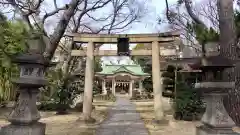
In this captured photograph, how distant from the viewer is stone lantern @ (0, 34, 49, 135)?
5.77 meters

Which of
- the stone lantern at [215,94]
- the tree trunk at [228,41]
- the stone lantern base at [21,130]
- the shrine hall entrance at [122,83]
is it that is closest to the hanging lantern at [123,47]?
the tree trunk at [228,41]

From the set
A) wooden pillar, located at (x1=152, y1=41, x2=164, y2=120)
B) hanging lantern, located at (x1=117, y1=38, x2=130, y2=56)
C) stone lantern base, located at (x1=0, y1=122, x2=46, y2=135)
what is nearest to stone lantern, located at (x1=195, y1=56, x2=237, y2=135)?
wooden pillar, located at (x1=152, y1=41, x2=164, y2=120)

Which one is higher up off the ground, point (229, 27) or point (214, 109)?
point (229, 27)

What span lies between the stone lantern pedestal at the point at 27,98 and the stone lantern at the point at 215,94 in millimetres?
3890

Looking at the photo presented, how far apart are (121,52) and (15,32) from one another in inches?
196

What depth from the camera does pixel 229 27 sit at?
26.1ft

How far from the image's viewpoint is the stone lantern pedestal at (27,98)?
5.77 metres

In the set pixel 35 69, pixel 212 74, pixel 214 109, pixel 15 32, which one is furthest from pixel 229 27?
pixel 15 32

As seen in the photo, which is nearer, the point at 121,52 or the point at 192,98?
the point at 121,52

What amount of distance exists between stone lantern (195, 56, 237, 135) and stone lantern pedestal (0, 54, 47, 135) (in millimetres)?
3890

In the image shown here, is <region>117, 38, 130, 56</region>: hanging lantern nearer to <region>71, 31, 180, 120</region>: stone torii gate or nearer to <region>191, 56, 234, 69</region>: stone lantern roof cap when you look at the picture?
<region>71, 31, 180, 120</region>: stone torii gate

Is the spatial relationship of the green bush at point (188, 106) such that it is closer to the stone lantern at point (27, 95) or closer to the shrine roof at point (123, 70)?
the stone lantern at point (27, 95)

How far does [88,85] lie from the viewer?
34.1 ft

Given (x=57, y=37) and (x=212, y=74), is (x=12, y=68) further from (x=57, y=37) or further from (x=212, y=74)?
(x=212, y=74)
